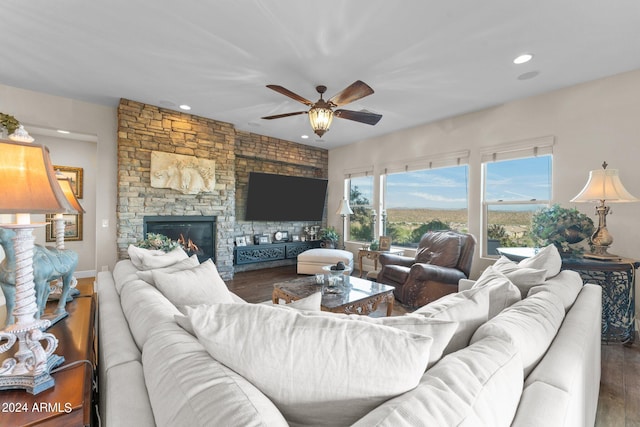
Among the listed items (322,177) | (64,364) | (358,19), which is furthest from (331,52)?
(322,177)

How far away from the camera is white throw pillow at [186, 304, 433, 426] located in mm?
655

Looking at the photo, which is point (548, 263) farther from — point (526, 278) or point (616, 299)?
point (616, 299)

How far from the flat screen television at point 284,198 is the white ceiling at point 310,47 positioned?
205 cm

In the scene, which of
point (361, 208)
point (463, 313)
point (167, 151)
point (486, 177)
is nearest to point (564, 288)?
point (463, 313)

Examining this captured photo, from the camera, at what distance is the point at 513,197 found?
12.5ft

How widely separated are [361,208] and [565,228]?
11.6ft

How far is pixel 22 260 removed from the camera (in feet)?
2.84

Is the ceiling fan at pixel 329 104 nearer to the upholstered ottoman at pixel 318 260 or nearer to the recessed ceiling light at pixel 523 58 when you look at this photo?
the recessed ceiling light at pixel 523 58

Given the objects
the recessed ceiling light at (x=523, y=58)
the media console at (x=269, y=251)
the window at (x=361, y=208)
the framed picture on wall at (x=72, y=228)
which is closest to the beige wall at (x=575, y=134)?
the recessed ceiling light at (x=523, y=58)

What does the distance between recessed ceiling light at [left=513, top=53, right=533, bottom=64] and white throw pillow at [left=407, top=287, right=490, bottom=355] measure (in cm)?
259

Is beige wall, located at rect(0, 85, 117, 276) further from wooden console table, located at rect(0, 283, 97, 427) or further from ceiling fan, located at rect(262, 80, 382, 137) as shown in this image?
wooden console table, located at rect(0, 283, 97, 427)

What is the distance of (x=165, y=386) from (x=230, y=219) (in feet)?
14.0

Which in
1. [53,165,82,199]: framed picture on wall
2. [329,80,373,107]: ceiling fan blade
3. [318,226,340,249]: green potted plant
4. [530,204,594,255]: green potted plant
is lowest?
[318,226,340,249]: green potted plant

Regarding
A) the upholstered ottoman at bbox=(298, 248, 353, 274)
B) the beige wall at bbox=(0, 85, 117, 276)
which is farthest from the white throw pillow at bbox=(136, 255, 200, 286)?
the upholstered ottoman at bbox=(298, 248, 353, 274)
